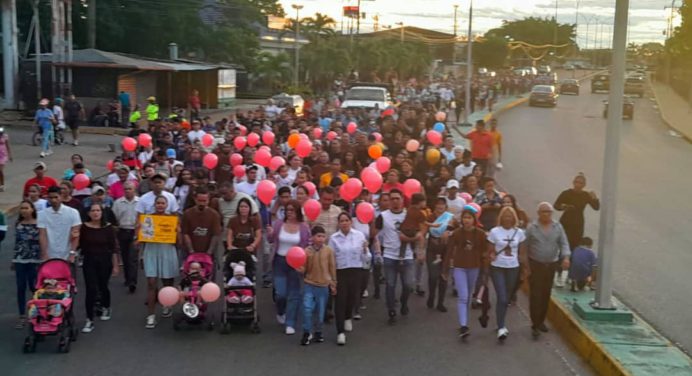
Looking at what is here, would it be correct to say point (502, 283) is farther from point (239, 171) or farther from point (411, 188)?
point (239, 171)

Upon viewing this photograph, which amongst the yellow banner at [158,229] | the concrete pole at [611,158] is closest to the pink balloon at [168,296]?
the yellow banner at [158,229]

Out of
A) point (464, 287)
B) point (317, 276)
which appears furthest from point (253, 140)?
point (464, 287)

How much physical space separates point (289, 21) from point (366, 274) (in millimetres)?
72069

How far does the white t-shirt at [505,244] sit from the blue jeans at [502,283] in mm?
68

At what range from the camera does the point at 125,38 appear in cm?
5053

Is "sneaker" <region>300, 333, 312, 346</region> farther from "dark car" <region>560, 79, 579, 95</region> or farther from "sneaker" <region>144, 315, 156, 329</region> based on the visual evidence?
"dark car" <region>560, 79, 579, 95</region>

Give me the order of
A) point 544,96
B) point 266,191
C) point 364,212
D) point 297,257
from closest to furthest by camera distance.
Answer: point 297,257 < point 364,212 < point 266,191 < point 544,96

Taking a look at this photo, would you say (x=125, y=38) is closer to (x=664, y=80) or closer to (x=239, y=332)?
(x=239, y=332)

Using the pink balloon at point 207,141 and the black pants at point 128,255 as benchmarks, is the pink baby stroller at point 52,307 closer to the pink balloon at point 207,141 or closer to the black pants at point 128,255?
the black pants at point 128,255

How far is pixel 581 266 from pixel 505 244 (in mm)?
2281

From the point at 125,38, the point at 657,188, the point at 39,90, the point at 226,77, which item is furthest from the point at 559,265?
the point at 125,38

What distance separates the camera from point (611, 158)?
399 inches

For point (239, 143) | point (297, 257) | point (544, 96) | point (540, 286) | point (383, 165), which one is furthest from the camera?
point (544, 96)

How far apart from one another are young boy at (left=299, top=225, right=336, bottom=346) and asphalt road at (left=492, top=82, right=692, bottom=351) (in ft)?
13.5
